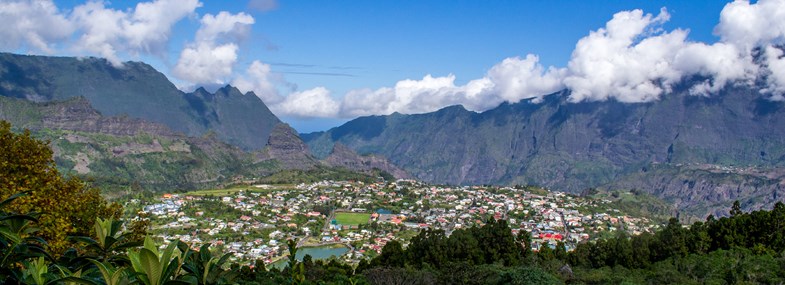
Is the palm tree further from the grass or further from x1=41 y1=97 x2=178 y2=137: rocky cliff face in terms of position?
x1=41 y1=97 x2=178 y2=137: rocky cliff face

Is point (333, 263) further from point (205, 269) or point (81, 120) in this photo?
point (81, 120)

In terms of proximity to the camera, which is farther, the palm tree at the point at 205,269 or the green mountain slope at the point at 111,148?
the green mountain slope at the point at 111,148

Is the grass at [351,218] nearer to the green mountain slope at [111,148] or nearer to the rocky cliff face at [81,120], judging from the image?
the green mountain slope at [111,148]

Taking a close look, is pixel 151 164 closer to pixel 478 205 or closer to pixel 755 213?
pixel 478 205

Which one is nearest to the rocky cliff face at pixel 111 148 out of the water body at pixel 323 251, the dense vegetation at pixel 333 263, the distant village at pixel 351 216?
the distant village at pixel 351 216

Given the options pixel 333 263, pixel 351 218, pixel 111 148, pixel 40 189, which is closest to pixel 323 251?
pixel 351 218

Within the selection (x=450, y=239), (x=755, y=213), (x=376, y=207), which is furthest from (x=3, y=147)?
(x=376, y=207)

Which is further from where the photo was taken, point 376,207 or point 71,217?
point 376,207
